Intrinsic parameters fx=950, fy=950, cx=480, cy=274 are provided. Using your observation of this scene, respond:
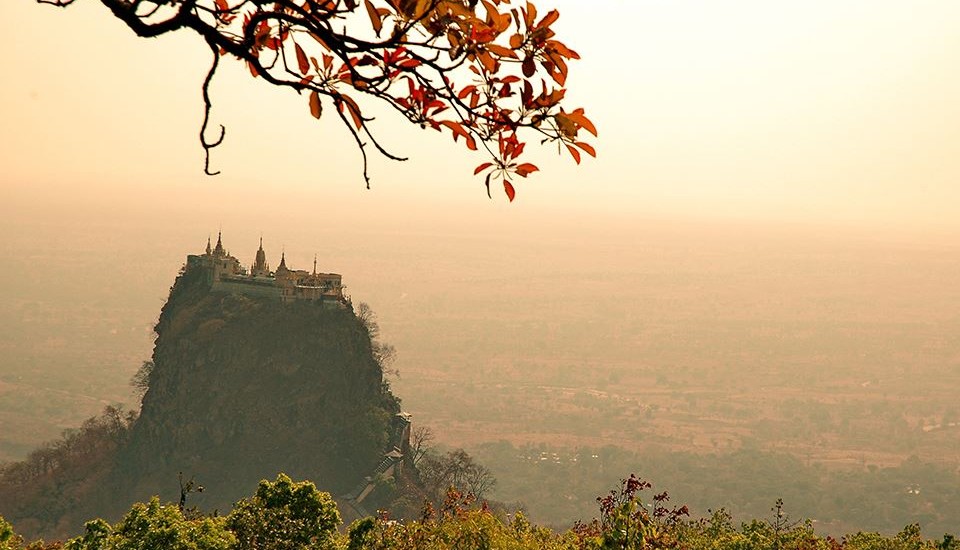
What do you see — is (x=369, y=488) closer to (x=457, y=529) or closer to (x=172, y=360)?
(x=172, y=360)

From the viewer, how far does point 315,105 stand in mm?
3602

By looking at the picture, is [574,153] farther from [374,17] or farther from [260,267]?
[260,267]

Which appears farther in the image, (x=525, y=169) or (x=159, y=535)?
(x=159, y=535)

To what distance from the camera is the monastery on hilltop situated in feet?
184

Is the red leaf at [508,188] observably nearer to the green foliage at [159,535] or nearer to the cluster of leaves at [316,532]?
the cluster of leaves at [316,532]

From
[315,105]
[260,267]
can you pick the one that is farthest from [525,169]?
[260,267]

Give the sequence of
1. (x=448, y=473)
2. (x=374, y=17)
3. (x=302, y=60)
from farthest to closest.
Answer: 1. (x=448, y=473)
2. (x=302, y=60)
3. (x=374, y=17)

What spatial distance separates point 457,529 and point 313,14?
41.6 feet

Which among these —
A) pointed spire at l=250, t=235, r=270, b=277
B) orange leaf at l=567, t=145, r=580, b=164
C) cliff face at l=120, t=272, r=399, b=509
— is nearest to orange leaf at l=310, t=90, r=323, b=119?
orange leaf at l=567, t=145, r=580, b=164

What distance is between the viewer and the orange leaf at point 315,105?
3580 mm

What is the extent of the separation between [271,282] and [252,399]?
27.9ft

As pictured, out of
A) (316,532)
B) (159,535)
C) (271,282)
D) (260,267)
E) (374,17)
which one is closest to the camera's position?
(374,17)

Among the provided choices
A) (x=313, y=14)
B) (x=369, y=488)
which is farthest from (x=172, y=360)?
(x=313, y=14)

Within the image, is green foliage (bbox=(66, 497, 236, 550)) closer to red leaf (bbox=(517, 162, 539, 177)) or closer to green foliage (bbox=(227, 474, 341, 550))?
green foliage (bbox=(227, 474, 341, 550))
